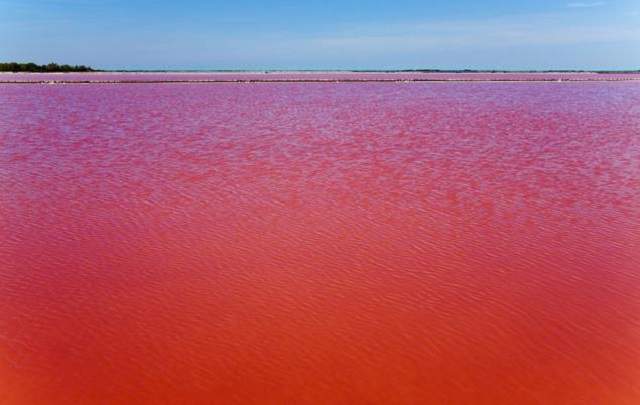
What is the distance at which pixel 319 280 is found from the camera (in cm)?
688

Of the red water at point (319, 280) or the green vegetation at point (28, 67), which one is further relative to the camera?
the green vegetation at point (28, 67)

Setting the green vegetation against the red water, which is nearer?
the red water

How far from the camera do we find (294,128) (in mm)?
22203

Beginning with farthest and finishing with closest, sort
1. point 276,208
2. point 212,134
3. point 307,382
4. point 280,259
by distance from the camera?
point 212,134
point 276,208
point 280,259
point 307,382

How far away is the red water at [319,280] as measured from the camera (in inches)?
190

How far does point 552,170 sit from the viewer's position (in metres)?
13.5

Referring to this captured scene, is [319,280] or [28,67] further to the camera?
[28,67]

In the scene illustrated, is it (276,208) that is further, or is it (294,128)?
(294,128)

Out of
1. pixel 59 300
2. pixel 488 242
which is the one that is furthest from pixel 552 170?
pixel 59 300

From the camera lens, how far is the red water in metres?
4.83

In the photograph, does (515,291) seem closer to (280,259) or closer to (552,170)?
(280,259)

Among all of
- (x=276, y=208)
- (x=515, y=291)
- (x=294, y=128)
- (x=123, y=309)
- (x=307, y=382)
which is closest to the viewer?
(x=307, y=382)

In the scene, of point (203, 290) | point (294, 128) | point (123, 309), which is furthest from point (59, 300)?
point (294, 128)

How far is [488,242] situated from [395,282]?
88.1 inches
